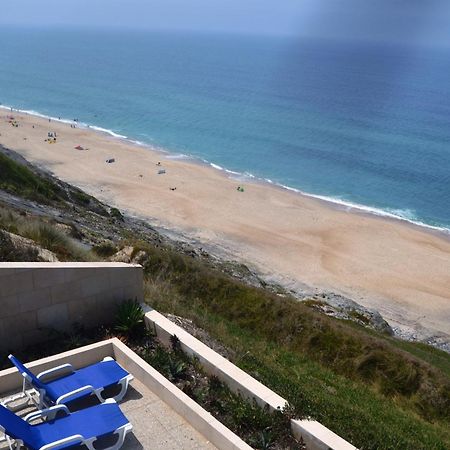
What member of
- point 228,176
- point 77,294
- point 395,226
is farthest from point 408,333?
point 228,176

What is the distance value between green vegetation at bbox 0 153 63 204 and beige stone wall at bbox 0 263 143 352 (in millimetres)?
17135

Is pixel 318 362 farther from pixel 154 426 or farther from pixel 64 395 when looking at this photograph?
pixel 64 395

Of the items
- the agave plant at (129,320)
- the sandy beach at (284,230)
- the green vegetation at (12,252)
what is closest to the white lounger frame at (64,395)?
the agave plant at (129,320)

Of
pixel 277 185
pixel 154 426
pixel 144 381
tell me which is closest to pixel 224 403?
pixel 154 426

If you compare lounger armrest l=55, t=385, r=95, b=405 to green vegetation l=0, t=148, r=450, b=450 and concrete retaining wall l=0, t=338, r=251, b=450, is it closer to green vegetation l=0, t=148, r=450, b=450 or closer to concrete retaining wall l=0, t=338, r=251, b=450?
concrete retaining wall l=0, t=338, r=251, b=450

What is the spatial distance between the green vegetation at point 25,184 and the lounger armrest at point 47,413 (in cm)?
1966

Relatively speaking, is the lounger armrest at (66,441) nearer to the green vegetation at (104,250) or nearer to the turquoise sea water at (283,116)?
the green vegetation at (104,250)

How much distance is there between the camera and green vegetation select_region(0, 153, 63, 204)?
82.8 ft

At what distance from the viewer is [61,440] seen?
5707 mm

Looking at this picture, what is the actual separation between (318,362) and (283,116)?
248 feet

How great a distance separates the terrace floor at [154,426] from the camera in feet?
21.0

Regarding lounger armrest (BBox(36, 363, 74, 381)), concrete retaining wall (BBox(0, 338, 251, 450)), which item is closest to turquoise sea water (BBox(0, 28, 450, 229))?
concrete retaining wall (BBox(0, 338, 251, 450))

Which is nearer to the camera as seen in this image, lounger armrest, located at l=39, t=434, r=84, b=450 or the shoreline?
lounger armrest, located at l=39, t=434, r=84, b=450

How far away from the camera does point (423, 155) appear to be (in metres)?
65.0
